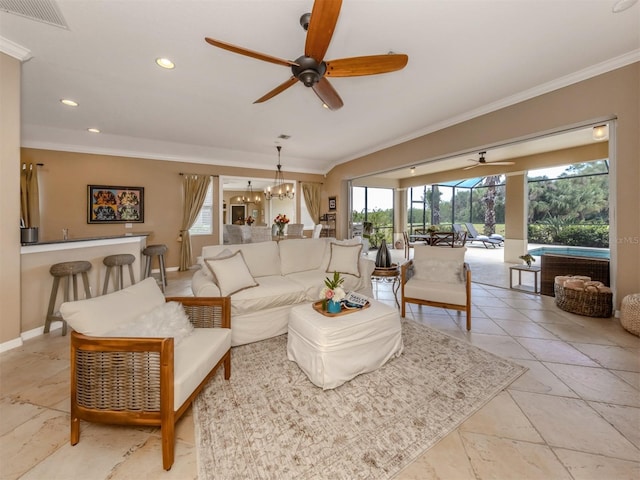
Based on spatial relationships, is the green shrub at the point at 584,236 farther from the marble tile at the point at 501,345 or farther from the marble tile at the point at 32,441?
the marble tile at the point at 32,441

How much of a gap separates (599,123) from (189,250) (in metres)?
7.37

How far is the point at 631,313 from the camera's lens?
2643mm

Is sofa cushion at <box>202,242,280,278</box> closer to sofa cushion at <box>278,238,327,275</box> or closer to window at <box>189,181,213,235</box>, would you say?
sofa cushion at <box>278,238,327,275</box>

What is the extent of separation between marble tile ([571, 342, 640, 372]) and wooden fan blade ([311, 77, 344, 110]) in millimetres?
3338

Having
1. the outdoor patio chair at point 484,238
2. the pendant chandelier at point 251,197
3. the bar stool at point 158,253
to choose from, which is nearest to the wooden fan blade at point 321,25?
the bar stool at point 158,253

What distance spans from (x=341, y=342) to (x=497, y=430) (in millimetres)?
1046

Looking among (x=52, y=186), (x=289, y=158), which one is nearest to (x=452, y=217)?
(x=289, y=158)

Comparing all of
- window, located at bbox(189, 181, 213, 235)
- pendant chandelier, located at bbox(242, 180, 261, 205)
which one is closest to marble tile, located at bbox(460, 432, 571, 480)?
window, located at bbox(189, 181, 213, 235)

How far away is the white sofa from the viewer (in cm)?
262

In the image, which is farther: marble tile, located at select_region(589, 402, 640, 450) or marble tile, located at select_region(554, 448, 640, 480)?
marble tile, located at select_region(589, 402, 640, 450)

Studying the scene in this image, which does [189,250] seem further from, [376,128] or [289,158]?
[376,128]

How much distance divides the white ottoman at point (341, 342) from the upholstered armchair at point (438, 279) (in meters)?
0.98

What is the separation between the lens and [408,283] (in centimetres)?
326

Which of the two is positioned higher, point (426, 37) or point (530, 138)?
point (426, 37)
